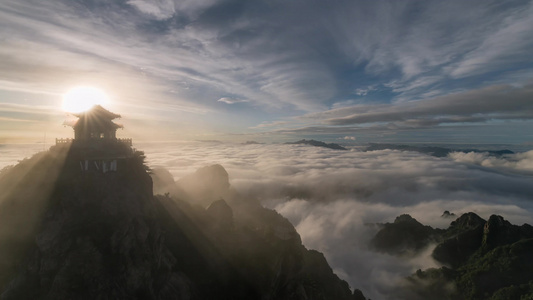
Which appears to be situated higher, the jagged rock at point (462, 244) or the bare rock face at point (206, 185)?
the bare rock face at point (206, 185)

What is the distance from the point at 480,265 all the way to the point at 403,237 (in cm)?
5893

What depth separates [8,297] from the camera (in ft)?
76.4

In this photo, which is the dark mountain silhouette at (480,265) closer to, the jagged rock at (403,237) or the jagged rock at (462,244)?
the jagged rock at (462,244)

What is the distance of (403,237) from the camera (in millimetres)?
167750

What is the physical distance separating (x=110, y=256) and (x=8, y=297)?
29.6 feet

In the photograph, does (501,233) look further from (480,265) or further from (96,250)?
(96,250)

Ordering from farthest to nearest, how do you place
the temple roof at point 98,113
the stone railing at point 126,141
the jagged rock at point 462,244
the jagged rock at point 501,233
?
the jagged rock at point 462,244 → the jagged rock at point 501,233 → the stone railing at point 126,141 → the temple roof at point 98,113

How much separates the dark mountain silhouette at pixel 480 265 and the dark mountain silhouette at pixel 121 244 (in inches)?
4027

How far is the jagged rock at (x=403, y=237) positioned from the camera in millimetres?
156500

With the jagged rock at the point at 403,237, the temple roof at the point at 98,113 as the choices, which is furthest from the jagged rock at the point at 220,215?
the jagged rock at the point at 403,237

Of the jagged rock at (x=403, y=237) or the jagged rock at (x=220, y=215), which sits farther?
the jagged rock at (x=403, y=237)

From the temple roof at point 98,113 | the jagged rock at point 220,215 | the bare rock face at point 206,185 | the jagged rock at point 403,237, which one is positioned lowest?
the jagged rock at point 403,237

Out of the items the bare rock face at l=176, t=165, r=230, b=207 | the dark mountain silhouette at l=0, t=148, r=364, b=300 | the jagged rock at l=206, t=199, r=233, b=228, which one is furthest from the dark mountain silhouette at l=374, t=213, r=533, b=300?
the bare rock face at l=176, t=165, r=230, b=207

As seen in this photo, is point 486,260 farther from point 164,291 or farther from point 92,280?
point 92,280
